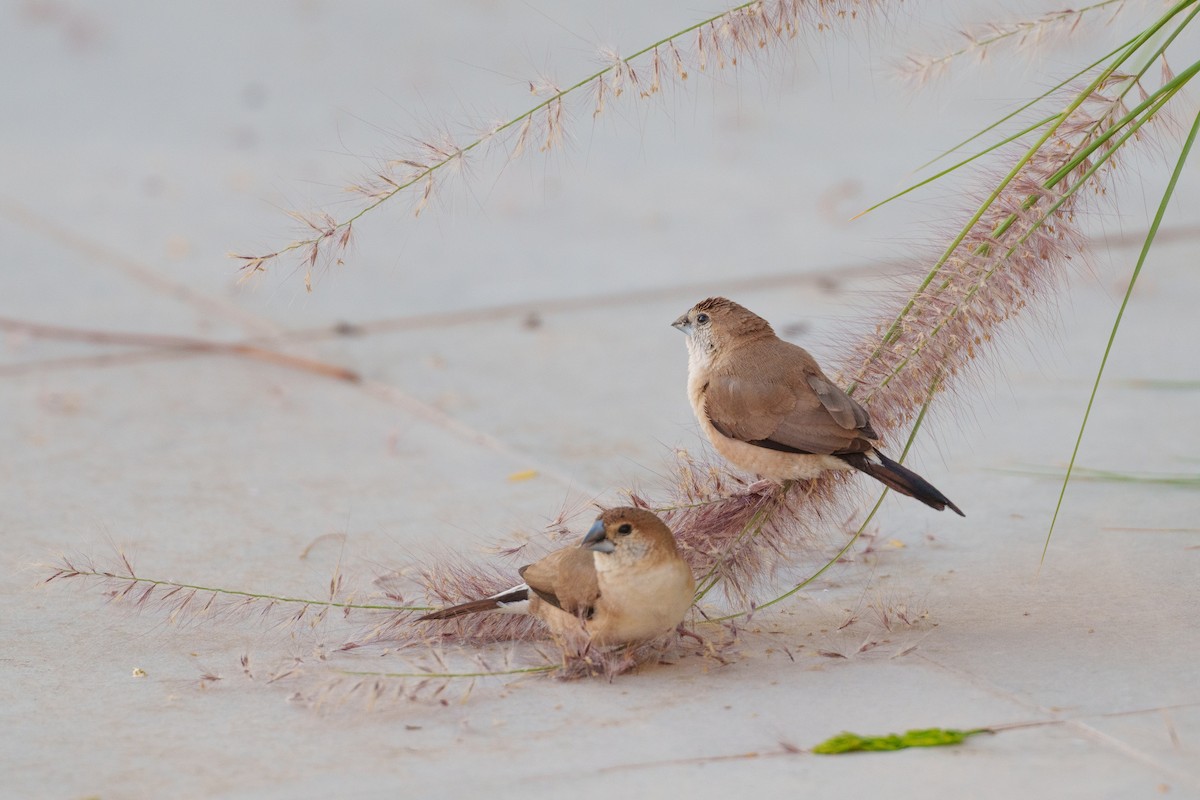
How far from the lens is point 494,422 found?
460 cm

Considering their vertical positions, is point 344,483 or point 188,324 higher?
point 188,324

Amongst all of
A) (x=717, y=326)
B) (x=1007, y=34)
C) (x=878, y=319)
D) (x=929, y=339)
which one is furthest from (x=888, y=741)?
(x=1007, y=34)

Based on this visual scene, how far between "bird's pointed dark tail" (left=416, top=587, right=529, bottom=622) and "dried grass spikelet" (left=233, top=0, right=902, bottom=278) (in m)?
0.69

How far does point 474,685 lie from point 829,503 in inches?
31.4

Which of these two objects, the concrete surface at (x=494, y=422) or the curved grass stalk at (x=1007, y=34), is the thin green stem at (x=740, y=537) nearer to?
the concrete surface at (x=494, y=422)

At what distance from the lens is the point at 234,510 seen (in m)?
3.83

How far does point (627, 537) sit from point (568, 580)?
144 millimetres

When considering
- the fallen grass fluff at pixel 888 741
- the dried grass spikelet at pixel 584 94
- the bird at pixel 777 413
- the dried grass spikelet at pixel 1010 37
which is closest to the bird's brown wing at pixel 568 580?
the bird at pixel 777 413

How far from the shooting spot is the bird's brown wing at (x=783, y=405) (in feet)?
9.04

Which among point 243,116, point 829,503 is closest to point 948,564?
point 829,503

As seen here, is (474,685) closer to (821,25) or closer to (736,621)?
(736,621)

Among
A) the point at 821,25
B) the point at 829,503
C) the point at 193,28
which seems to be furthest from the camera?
the point at 193,28

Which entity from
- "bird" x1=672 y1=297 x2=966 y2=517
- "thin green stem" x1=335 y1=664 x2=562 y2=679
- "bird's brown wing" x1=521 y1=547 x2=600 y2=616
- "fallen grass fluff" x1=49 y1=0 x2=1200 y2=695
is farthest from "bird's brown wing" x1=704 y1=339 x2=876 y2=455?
"thin green stem" x1=335 y1=664 x2=562 y2=679

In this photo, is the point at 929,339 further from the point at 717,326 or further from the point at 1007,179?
the point at 717,326
